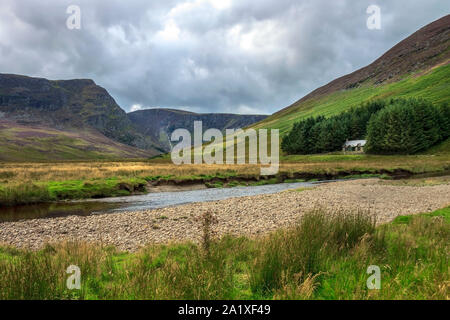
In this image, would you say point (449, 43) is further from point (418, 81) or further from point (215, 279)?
point (215, 279)

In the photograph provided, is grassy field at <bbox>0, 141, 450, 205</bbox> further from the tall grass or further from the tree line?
the tree line

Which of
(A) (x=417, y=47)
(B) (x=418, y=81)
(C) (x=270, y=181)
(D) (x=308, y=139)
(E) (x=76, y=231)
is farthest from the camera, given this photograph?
(A) (x=417, y=47)

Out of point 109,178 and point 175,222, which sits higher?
point 109,178

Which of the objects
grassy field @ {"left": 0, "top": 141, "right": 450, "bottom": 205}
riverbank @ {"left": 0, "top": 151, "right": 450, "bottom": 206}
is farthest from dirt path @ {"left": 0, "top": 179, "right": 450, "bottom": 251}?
riverbank @ {"left": 0, "top": 151, "right": 450, "bottom": 206}

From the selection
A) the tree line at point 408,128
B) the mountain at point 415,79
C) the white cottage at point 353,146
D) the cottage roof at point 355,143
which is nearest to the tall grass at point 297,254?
the tree line at point 408,128

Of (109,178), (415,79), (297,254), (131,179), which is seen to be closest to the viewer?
(297,254)

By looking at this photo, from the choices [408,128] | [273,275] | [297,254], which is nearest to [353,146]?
[408,128]

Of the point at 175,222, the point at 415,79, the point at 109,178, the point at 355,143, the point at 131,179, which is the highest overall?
the point at 415,79

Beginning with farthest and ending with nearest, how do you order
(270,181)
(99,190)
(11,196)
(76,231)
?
(270,181)
(99,190)
(11,196)
(76,231)

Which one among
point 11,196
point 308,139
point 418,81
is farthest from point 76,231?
point 418,81

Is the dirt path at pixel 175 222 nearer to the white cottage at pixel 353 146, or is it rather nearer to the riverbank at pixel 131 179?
the riverbank at pixel 131 179

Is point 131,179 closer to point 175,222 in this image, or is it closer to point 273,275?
point 175,222

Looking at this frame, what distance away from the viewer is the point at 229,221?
58.7 ft
